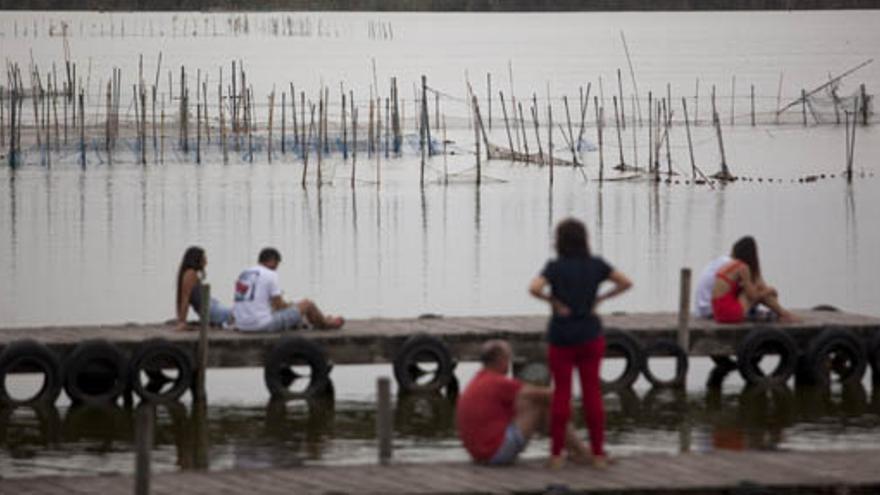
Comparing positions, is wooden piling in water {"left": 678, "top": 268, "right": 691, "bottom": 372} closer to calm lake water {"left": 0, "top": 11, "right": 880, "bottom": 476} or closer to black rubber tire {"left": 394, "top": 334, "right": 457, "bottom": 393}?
calm lake water {"left": 0, "top": 11, "right": 880, "bottom": 476}

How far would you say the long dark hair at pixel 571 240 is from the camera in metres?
17.6

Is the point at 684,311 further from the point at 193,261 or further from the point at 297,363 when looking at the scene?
the point at 193,261

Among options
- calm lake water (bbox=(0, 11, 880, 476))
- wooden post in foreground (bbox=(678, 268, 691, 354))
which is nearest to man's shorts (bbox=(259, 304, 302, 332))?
calm lake water (bbox=(0, 11, 880, 476))

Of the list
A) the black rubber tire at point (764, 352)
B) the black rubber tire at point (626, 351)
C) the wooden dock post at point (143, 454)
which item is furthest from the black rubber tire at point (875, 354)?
the wooden dock post at point (143, 454)

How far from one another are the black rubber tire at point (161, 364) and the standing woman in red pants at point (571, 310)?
7.24 m

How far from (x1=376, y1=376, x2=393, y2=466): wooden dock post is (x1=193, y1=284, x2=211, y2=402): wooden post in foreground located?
19.8 feet

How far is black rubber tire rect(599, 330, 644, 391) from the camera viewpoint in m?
25.1

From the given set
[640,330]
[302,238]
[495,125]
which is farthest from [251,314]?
[495,125]

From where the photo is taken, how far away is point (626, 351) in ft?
82.6

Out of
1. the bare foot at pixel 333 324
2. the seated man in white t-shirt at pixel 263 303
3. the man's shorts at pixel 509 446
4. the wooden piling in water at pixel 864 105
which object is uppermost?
the wooden piling in water at pixel 864 105

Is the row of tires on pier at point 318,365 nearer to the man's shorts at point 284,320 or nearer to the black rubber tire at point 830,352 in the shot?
the black rubber tire at point 830,352

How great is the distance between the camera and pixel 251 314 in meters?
24.8

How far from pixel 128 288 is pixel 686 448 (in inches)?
711

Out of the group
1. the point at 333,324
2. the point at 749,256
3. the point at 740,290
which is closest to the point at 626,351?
the point at 740,290
